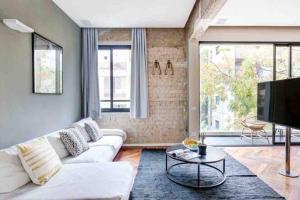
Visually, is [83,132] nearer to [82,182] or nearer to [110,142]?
[110,142]

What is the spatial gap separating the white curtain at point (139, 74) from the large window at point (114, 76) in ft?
0.74

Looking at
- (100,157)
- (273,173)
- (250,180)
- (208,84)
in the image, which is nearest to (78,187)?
(100,157)

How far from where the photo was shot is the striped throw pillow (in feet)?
6.93

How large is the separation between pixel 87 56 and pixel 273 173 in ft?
13.9

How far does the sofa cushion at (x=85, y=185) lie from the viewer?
1842mm

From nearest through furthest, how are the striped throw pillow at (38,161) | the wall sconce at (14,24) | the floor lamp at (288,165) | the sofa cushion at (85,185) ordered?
the sofa cushion at (85,185)
the striped throw pillow at (38,161)
the wall sconce at (14,24)
the floor lamp at (288,165)

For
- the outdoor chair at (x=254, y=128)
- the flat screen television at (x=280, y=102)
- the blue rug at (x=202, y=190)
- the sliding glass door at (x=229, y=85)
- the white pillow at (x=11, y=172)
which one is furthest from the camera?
the sliding glass door at (x=229, y=85)

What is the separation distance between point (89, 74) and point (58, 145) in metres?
2.37

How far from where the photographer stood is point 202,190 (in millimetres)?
2801

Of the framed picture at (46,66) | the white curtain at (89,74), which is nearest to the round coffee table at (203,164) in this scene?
the framed picture at (46,66)

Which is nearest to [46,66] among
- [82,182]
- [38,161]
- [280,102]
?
[38,161]

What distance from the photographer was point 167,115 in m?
5.21

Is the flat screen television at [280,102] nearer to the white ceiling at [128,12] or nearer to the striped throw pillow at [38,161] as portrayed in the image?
the white ceiling at [128,12]

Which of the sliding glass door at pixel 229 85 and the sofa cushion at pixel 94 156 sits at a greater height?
the sliding glass door at pixel 229 85
